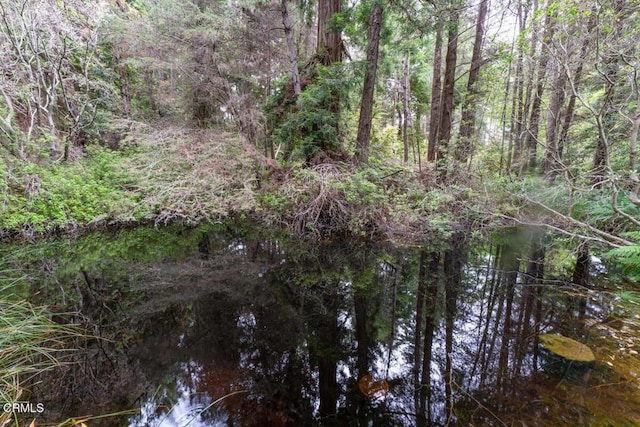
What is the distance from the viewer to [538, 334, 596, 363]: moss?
106 inches

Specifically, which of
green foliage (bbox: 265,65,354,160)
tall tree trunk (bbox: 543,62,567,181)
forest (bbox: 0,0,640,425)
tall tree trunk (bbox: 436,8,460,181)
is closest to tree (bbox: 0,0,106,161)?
forest (bbox: 0,0,640,425)

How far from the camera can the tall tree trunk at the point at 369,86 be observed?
662 cm

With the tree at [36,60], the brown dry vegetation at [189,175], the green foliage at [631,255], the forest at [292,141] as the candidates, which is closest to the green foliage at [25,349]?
the forest at [292,141]

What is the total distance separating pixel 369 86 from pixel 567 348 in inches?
260

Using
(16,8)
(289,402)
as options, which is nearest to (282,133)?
(289,402)

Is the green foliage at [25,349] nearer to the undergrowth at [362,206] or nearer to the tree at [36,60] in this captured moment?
the undergrowth at [362,206]

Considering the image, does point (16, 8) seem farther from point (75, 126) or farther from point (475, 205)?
point (475, 205)

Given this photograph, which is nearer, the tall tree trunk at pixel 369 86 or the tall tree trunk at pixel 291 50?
the tall tree trunk at pixel 369 86

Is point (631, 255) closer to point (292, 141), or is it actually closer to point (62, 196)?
point (292, 141)

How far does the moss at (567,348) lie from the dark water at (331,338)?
4.7 inches

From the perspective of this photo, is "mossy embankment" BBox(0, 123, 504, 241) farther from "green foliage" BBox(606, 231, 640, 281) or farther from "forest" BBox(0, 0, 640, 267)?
Answer: "green foliage" BBox(606, 231, 640, 281)

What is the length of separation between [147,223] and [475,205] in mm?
9428

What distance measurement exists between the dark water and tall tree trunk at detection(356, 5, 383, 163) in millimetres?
3193

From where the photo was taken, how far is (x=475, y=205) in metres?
6.80
